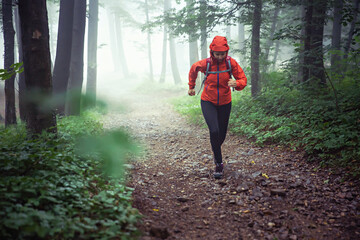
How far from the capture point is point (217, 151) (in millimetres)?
4664

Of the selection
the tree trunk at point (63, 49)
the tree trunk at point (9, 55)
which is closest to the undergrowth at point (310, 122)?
the tree trunk at point (63, 49)

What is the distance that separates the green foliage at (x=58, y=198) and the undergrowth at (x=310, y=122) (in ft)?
12.3

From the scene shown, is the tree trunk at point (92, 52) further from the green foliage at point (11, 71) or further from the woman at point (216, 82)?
the woman at point (216, 82)

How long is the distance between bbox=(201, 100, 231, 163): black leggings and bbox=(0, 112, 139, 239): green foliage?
2.05m

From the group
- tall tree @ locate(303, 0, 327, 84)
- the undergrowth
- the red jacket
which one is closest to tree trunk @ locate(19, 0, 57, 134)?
the red jacket

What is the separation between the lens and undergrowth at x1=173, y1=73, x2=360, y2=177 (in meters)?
4.44

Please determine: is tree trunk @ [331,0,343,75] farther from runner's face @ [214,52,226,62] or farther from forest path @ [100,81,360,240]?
forest path @ [100,81,360,240]

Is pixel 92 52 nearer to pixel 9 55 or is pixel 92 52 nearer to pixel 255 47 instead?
pixel 9 55

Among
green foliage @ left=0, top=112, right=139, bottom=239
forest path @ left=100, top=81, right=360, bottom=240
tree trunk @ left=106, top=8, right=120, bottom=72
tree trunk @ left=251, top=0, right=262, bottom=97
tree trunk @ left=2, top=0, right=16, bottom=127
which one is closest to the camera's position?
green foliage @ left=0, top=112, right=139, bottom=239

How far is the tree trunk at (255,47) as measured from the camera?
8664mm

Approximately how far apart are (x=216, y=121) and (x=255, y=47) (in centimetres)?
588

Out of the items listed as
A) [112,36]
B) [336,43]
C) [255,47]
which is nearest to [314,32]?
[255,47]

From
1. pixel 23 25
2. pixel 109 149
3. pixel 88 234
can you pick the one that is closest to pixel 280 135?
pixel 109 149

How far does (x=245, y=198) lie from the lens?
3693 millimetres
